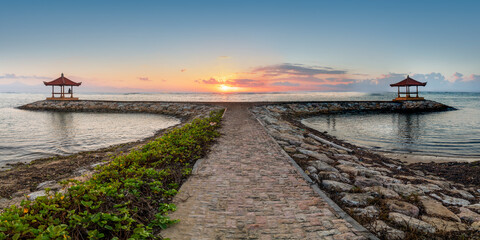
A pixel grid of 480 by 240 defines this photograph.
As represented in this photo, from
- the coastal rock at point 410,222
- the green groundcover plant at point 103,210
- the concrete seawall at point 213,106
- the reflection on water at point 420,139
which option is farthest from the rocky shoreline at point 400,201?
the concrete seawall at point 213,106

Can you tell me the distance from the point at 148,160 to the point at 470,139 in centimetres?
1523

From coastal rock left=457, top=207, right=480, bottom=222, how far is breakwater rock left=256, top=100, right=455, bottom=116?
830 inches

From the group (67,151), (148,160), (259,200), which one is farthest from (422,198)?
(67,151)

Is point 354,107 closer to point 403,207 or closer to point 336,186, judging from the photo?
point 336,186

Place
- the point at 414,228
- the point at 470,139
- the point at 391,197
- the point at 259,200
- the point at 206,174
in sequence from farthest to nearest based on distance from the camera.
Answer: the point at 470,139 → the point at 206,174 → the point at 391,197 → the point at 259,200 → the point at 414,228

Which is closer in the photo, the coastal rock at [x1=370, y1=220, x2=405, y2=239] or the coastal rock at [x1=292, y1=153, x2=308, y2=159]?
the coastal rock at [x1=370, y1=220, x2=405, y2=239]

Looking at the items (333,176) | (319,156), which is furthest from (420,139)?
(333,176)

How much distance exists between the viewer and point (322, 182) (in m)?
5.05

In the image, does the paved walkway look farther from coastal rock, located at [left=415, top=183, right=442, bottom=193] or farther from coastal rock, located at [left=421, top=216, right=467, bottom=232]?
coastal rock, located at [left=415, top=183, right=442, bottom=193]

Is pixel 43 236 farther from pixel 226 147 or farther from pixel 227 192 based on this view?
pixel 226 147

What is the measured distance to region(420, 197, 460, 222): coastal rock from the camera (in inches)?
148

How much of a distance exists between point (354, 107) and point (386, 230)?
2934 cm

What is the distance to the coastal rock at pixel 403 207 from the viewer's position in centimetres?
378

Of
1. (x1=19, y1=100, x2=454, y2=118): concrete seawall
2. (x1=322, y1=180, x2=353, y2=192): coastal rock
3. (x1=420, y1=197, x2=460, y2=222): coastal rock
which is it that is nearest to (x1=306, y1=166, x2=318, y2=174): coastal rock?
(x1=322, y1=180, x2=353, y2=192): coastal rock
